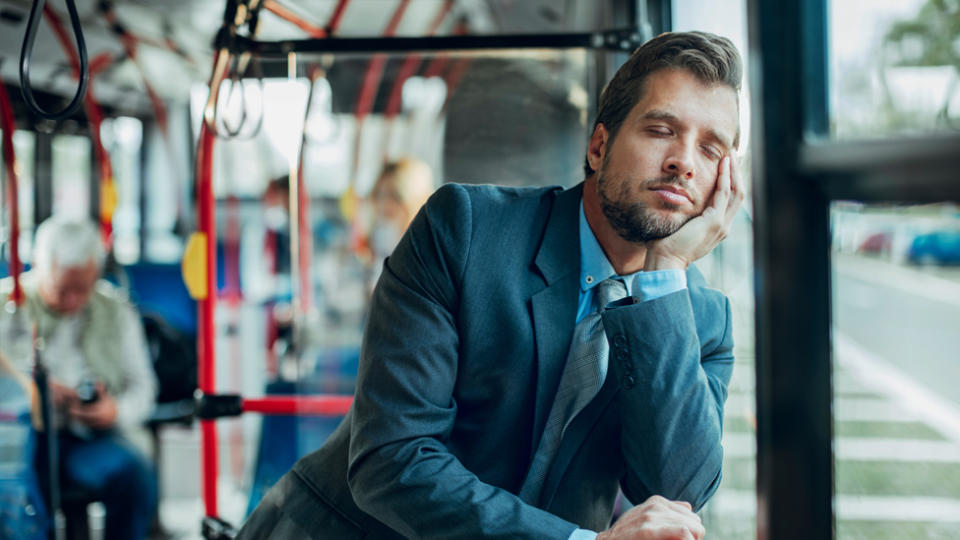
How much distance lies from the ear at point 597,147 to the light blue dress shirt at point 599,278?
10 centimetres

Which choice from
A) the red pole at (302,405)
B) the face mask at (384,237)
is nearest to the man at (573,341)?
the red pole at (302,405)

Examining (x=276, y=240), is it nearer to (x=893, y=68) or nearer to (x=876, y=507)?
(x=876, y=507)

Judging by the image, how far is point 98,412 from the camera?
10.8 ft

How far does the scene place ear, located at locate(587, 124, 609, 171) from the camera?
1114mm

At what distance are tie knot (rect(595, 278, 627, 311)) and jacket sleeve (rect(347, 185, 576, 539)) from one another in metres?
0.18

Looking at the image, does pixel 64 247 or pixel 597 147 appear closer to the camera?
pixel 597 147

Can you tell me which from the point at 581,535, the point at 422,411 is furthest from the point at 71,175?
the point at 581,535

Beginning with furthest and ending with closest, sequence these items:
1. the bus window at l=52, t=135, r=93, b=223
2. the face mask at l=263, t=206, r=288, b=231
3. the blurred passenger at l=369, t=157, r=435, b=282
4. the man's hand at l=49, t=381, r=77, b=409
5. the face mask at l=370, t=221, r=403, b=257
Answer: the face mask at l=263, t=206, r=288, b=231 < the bus window at l=52, t=135, r=93, b=223 < the man's hand at l=49, t=381, r=77, b=409 < the face mask at l=370, t=221, r=403, b=257 < the blurred passenger at l=369, t=157, r=435, b=282

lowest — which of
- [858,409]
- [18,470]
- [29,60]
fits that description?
[18,470]

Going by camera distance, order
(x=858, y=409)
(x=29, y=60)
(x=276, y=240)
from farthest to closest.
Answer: (x=276, y=240)
(x=29, y=60)
(x=858, y=409)

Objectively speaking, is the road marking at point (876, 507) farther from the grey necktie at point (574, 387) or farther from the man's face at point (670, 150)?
the man's face at point (670, 150)

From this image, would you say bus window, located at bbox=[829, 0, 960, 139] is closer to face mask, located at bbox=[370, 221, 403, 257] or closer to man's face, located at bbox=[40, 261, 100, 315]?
A: face mask, located at bbox=[370, 221, 403, 257]

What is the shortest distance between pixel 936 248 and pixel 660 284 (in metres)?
0.32

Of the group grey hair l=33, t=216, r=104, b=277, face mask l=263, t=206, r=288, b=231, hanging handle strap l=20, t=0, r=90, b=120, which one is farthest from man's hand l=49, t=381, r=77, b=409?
face mask l=263, t=206, r=288, b=231
